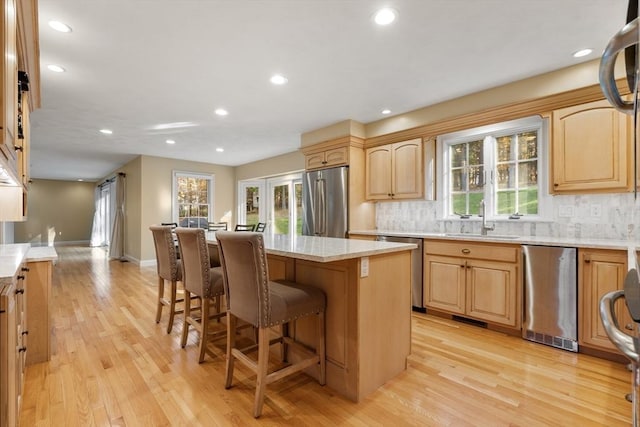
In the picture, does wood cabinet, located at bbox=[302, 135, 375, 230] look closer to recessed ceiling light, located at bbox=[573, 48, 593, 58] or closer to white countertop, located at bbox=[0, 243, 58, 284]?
recessed ceiling light, located at bbox=[573, 48, 593, 58]

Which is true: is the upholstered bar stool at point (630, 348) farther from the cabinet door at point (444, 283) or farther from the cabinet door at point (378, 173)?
the cabinet door at point (378, 173)

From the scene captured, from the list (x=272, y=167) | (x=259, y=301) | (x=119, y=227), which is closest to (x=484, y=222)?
(x=259, y=301)

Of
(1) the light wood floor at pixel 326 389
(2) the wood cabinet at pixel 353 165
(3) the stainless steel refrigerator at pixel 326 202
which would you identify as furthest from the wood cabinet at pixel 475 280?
(3) the stainless steel refrigerator at pixel 326 202

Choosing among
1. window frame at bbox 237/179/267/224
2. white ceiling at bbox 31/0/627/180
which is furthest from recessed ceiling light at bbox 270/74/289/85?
window frame at bbox 237/179/267/224

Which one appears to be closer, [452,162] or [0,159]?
[0,159]

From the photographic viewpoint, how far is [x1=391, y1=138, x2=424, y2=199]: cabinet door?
3.75 m

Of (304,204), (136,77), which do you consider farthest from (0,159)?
(304,204)

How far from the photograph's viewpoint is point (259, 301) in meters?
1.62

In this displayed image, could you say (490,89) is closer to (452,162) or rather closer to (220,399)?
(452,162)

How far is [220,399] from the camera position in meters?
1.78

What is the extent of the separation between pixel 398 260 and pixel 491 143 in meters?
2.26

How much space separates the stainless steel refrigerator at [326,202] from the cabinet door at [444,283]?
1.34 meters

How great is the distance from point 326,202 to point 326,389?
286 cm

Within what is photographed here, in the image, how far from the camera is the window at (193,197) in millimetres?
6898
